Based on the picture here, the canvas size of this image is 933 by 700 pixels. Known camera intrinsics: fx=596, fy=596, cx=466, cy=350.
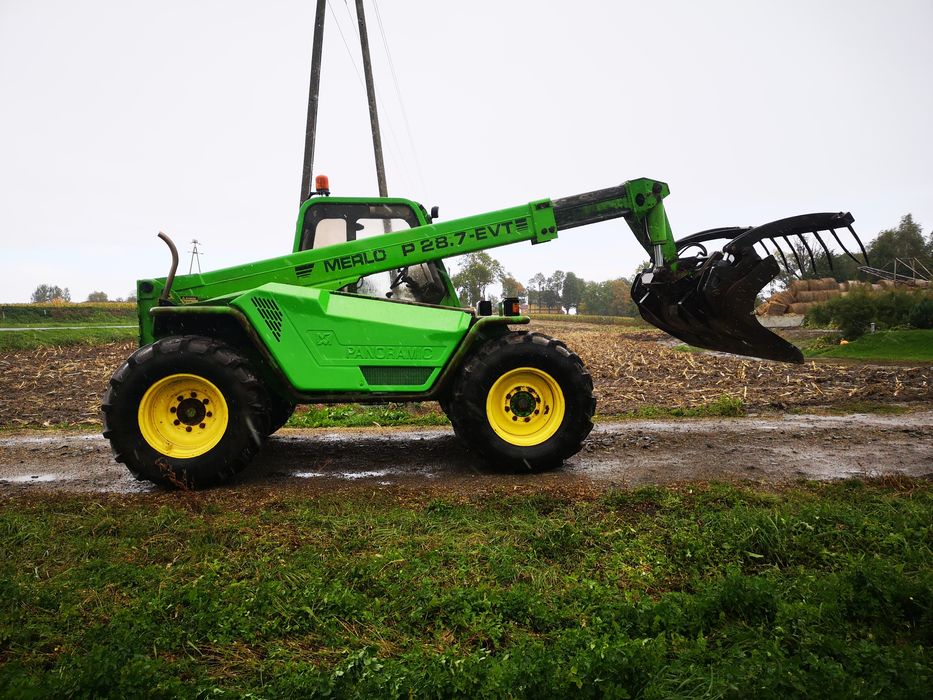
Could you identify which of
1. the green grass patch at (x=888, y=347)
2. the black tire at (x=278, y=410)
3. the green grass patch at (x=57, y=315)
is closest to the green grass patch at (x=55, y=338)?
the green grass patch at (x=57, y=315)

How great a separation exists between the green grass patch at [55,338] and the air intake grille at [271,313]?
18.1 meters

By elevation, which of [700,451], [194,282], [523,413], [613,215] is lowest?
[700,451]

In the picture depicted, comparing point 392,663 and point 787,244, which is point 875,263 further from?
point 392,663

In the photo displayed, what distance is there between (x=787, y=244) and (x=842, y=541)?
12.7ft

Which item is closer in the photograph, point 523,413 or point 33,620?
point 33,620

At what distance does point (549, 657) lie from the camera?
7.36 ft

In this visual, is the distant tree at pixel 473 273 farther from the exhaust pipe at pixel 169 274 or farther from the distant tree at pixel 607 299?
the exhaust pipe at pixel 169 274

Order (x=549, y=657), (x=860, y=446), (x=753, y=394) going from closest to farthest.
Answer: (x=549, y=657), (x=860, y=446), (x=753, y=394)

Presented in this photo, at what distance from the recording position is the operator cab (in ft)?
20.0

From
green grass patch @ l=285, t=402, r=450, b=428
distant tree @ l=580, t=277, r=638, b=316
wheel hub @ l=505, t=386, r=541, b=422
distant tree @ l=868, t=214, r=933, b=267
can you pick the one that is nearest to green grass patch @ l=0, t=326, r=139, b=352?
green grass patch @ l=285, t=402, r=450, b=428

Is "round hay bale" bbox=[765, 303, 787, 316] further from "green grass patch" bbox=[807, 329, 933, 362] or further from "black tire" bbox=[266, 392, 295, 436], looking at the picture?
"black tire" bbox=[266, 392, 295, 436]

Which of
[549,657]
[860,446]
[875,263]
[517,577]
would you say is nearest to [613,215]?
[860,446]

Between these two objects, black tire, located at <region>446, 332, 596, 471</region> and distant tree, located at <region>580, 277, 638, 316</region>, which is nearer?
black tire, located at <region>446, 332, 596, 471</region>

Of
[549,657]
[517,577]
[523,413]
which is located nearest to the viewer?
[549,657]
